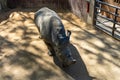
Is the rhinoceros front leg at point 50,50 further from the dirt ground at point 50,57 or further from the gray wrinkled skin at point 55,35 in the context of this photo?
the dirt ground at point 50,57

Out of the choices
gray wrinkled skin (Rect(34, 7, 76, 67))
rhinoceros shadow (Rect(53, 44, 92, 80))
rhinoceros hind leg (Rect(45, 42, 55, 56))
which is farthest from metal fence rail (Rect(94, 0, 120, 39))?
rhinoceros hind leg (Rect(45, 42, 55, 56))

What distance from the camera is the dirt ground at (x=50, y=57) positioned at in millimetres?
5750

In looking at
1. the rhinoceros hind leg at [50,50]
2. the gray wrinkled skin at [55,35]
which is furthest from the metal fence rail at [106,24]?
the rhinoceros hind leg at [50,50]

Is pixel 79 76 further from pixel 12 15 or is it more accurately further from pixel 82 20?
pixel 12 15

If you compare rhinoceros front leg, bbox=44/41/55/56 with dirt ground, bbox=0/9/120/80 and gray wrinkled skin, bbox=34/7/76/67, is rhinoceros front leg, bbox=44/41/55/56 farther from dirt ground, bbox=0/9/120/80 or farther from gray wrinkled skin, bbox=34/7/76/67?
dirt ground, bbox=0/9/120/80

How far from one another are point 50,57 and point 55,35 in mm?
859

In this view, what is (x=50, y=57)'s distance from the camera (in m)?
6.38

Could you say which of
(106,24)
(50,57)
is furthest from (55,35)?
(106,24)

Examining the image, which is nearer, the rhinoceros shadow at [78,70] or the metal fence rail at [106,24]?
the rhinoceros shadow at [78,70]

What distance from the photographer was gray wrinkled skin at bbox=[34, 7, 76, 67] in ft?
18.2

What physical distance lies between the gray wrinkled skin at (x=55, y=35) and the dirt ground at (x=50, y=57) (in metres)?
0.40

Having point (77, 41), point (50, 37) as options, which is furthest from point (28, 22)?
point (50, 37)

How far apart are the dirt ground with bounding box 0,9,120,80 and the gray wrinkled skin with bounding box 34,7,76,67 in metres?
0.40

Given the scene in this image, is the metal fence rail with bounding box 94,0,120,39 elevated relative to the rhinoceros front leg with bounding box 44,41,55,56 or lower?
elevated
